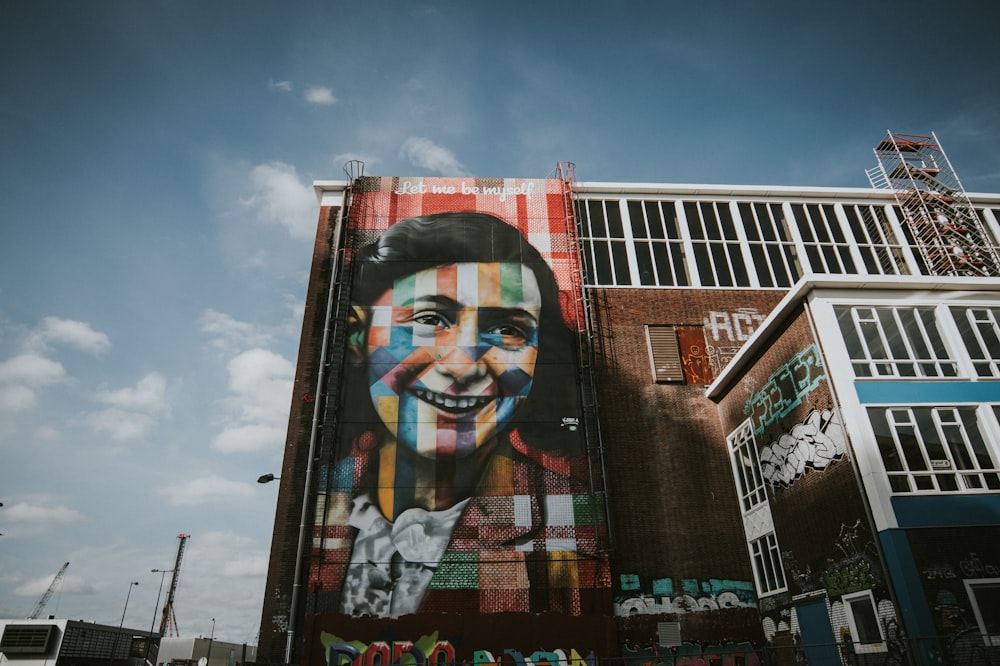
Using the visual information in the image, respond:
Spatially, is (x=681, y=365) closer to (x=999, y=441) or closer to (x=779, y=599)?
(x=779, y=599)

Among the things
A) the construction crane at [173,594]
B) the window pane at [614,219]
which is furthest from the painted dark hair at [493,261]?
the construction crane at [173,594]

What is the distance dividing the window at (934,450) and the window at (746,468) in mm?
5957

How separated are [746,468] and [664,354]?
237 inches

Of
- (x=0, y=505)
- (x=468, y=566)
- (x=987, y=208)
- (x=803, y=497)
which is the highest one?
(x=987, y=208)

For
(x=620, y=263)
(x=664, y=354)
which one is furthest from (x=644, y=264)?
(x=664, y=354)

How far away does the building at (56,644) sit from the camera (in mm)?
32375

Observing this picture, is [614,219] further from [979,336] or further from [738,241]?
[979,336]

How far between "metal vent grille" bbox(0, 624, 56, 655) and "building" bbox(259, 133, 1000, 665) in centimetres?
1981

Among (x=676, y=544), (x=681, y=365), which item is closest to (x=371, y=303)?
(x=681, y=365)

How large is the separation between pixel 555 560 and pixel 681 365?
1064 cm

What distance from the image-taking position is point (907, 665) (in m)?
15.4

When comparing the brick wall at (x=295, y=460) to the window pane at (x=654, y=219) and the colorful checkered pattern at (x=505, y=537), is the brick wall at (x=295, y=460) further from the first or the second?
the window pane at (x=654, y=219)

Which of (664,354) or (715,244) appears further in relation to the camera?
(715,244)

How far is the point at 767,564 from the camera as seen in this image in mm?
23312
